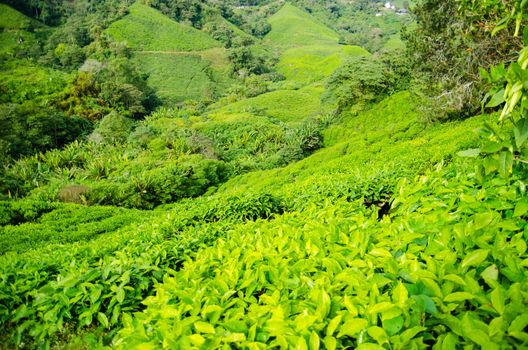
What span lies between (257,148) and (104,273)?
3234 centimetres

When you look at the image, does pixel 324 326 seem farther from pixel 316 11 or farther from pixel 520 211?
pixel 316 11

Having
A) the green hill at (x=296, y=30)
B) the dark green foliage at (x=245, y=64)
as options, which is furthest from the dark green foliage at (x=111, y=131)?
the green hill at (x=296, y=30)

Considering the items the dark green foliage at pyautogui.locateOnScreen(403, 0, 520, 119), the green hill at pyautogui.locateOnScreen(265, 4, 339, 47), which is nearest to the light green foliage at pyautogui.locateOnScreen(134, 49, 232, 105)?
the green hill at pyautogui.locateOnScreen(265, 4, 339, 47)

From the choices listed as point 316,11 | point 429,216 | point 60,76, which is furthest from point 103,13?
point 429,216

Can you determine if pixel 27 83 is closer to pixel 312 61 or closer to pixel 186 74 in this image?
pixel 186 74

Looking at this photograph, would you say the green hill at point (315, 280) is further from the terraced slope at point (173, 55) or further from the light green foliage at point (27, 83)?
the terraced slope at point (173, 55)

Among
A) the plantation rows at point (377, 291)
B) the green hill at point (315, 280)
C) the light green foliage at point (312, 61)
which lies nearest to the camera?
the plantation rows at point (377, 291)

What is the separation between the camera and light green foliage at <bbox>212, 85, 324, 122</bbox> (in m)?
47.1

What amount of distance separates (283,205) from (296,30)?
372 ft

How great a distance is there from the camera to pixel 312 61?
79.2m

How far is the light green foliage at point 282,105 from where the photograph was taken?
154 ft

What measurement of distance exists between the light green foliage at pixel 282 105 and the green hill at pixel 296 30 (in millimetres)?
51715

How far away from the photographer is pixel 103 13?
263 ft

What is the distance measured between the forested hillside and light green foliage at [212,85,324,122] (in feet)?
1.52
